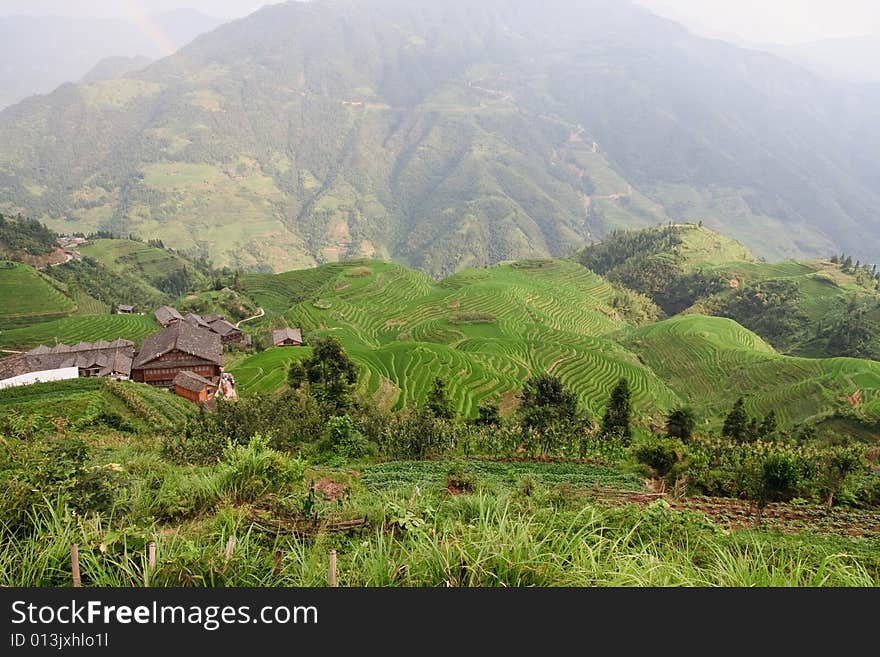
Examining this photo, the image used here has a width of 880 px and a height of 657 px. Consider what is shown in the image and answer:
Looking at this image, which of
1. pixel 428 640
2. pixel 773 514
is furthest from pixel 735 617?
pixel 773 514

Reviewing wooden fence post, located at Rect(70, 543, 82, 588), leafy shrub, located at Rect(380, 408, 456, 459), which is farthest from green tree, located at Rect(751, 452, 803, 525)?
wooden fence post, located at Rect(70, 543, 82, 588)

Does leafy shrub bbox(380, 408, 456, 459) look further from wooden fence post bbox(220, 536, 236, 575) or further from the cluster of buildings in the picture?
the cluster of buildings

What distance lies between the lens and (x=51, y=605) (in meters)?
2.74

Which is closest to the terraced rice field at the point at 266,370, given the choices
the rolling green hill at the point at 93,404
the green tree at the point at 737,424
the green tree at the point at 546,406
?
the rolling green hill at the point at 93,404

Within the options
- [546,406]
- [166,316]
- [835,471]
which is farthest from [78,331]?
[835,471]

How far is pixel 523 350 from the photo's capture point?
51.6m

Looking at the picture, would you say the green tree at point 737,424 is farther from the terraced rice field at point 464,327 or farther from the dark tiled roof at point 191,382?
the dark tiled roof at point 191,382

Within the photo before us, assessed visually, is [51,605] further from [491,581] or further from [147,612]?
[491,581]

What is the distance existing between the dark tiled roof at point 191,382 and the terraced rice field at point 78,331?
760 inches

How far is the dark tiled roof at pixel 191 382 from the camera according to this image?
34.0m

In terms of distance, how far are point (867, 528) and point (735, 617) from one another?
40.0ft

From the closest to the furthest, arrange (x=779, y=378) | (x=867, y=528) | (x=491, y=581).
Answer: (x=491, y=581) < (x=867, y=528) < (x=779, y=378)

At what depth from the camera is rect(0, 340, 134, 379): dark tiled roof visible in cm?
3490

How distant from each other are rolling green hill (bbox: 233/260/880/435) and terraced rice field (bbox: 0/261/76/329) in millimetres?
27212
